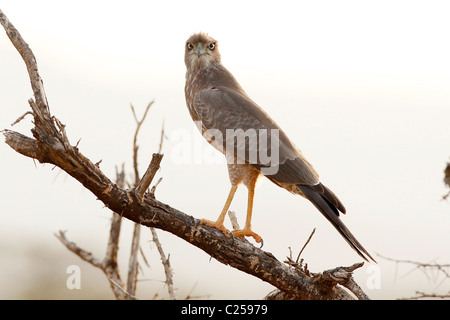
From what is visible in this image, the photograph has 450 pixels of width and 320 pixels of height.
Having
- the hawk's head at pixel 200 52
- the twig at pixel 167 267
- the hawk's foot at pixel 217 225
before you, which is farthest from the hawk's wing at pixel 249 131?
the twig at pixel 167 267

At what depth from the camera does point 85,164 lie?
16.9ft

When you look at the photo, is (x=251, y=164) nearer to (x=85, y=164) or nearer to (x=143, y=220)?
(x=143, y=220)

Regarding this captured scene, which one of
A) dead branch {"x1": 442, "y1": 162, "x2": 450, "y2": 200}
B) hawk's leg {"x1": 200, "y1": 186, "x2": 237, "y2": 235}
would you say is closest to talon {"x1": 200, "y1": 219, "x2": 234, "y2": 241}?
hawk's leg {"x1": 200, "y1": 186, "x2": 237, "y2": 235}

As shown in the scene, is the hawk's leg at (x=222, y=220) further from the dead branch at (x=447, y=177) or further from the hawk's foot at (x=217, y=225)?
the dead branch at (x=447, y=177)

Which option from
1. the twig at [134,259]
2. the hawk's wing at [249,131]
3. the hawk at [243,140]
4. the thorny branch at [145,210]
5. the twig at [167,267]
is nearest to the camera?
the thorny branch at [145,210]

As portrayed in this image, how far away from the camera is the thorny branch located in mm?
5055

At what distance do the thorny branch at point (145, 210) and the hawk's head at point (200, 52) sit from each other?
8.05 ft

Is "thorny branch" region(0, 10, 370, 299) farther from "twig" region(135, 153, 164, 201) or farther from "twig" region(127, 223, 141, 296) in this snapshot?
"twig" region(127, 223, 141, 296)

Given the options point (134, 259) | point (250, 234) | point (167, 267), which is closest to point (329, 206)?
point (250, 234)

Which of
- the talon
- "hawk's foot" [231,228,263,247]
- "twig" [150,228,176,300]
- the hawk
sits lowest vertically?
"twig" [150,228,176,300]

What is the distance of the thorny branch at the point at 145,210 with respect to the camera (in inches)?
199

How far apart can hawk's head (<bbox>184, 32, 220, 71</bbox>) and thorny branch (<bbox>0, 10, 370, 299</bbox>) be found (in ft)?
8.05
